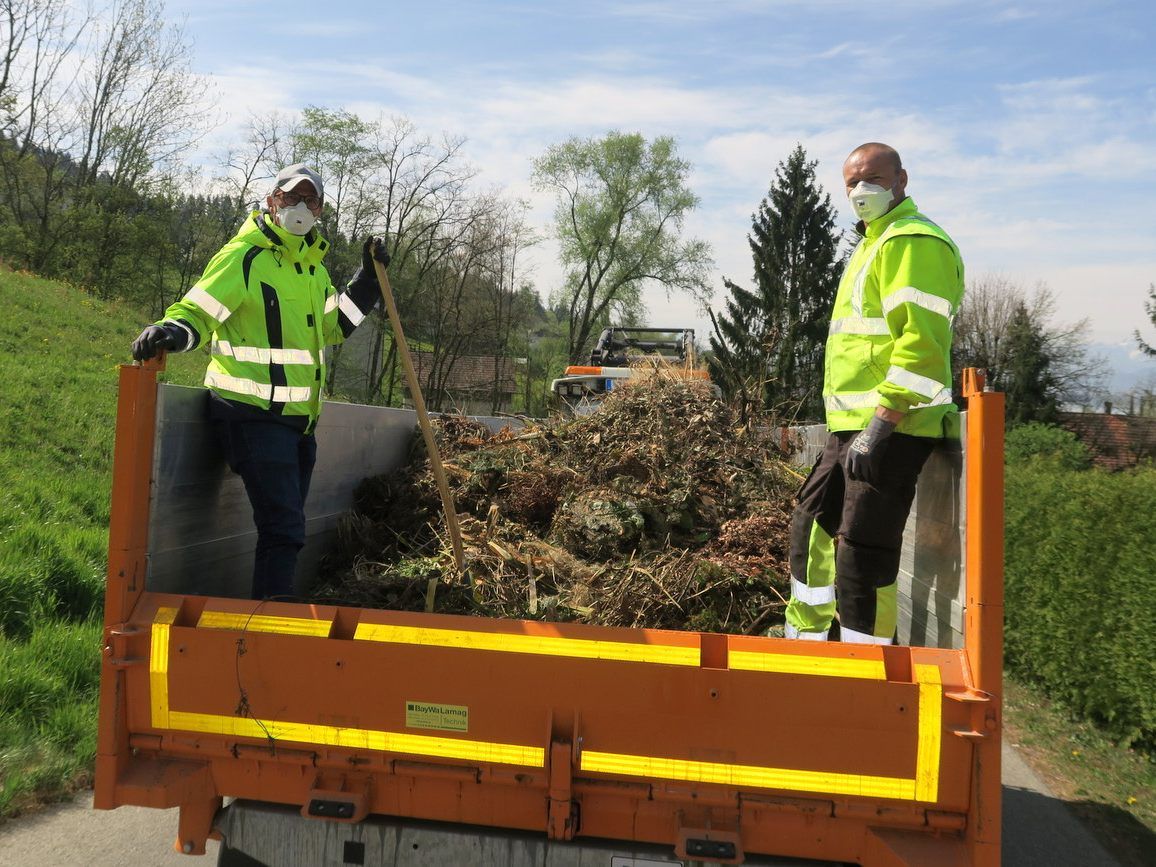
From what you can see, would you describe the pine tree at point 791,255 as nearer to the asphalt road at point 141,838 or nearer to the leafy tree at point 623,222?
the leafy tree at point 623,222

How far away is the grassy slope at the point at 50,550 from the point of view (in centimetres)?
395

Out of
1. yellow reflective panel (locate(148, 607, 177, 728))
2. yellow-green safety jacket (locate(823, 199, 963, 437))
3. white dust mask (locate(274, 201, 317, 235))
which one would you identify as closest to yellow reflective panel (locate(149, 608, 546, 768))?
yellow reflective panel (locate(148, 607, 177, 728))

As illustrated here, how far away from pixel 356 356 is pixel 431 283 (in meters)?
5.24

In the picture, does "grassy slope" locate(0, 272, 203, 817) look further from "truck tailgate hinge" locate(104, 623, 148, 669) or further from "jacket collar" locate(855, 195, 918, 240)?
"jacket collar" locate(855, 195, 918, 240)

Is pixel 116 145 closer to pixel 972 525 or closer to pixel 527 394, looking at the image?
pixel 527 394

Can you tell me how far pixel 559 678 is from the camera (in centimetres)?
220

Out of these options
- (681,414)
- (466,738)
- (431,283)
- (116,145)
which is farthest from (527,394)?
(466,738)

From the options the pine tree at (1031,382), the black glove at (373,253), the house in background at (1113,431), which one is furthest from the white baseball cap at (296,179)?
the pine tree at (1031,382)

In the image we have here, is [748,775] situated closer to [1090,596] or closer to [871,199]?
[871,199]

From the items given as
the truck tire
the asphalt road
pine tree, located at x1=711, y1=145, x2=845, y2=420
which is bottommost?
the asphalt road

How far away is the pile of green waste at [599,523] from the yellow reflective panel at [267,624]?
1283 millimetres

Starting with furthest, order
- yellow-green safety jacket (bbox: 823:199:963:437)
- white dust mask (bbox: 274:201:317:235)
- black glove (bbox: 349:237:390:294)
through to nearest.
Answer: black glove (bbox: 349:237:390:294) < white dust mask (bbox: 274:201:317:235) < yellow-green safety jacket (bbox: 823:199:963:437)

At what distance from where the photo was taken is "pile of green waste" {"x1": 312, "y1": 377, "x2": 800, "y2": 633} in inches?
144

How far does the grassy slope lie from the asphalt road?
0.62 feet
